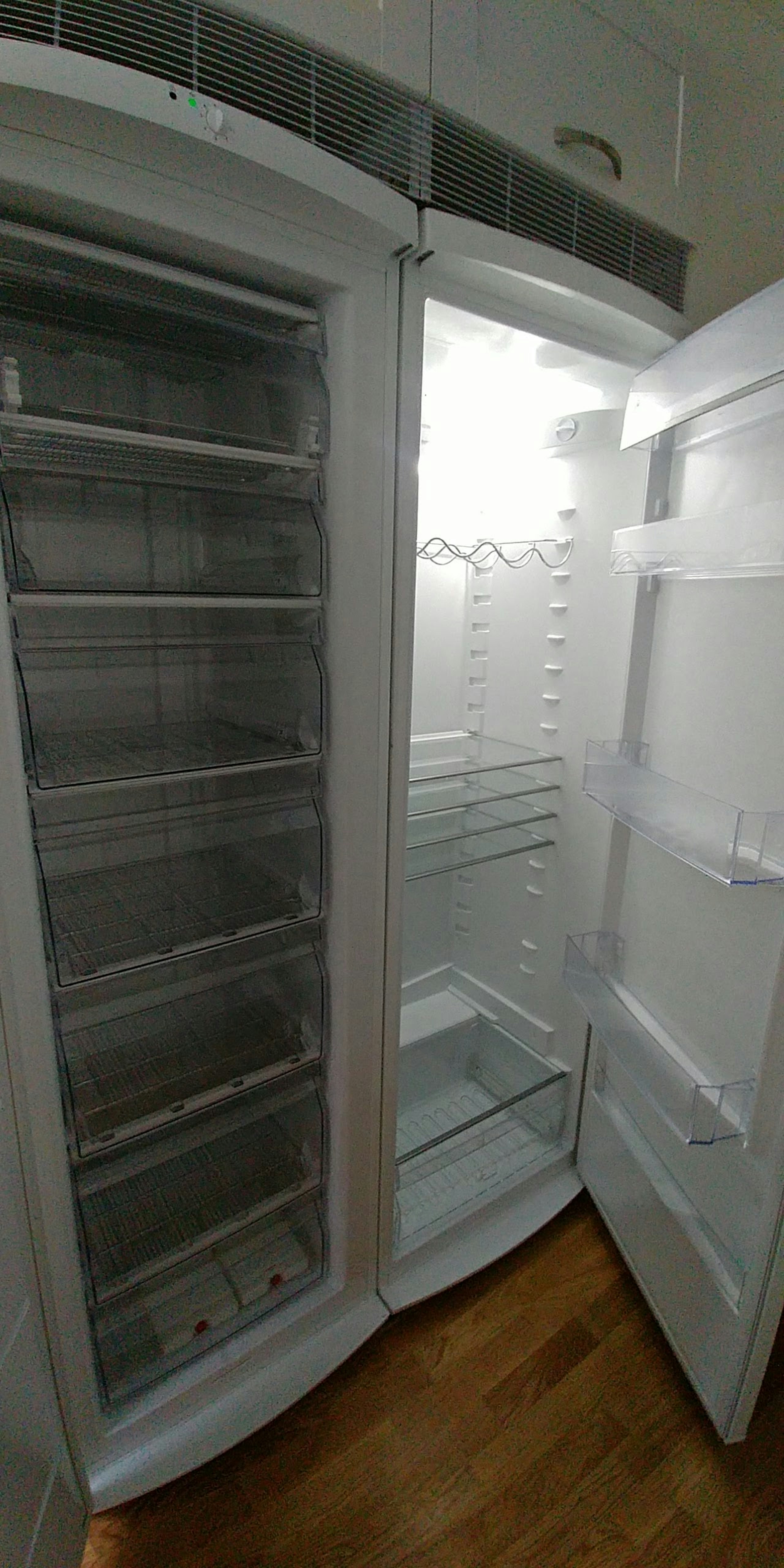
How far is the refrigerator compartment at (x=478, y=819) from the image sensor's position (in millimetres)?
1577

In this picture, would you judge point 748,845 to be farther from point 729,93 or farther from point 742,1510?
point 729,93

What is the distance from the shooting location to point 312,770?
1206mm

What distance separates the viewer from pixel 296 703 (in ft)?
3.89

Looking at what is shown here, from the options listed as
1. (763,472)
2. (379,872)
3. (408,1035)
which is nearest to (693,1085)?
(379,872)

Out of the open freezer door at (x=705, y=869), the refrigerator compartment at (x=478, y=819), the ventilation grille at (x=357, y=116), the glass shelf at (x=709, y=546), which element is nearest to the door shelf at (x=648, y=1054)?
the open freezer door at (x=705, y=869)

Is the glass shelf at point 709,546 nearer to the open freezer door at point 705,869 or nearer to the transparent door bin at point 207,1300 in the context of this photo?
the open freezer door at point 705,869

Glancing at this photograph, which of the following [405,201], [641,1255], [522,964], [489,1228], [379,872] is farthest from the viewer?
[522,964]

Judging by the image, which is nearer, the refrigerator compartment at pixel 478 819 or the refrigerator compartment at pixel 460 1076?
the refrigerator compartment at pixel 478 819

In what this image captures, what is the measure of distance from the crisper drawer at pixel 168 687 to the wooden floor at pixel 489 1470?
114 centimetres

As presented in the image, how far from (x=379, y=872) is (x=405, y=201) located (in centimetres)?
92

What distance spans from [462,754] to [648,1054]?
0.87 metres

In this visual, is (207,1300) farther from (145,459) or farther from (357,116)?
(357,116)

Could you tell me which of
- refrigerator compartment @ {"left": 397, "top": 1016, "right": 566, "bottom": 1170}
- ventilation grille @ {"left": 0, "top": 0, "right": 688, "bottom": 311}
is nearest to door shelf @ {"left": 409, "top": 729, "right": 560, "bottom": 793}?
refrigerator compartment @ {"left": 397, "top": 1016, "right": 566, "bottom": 1170}

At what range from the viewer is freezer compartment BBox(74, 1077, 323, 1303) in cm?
112
